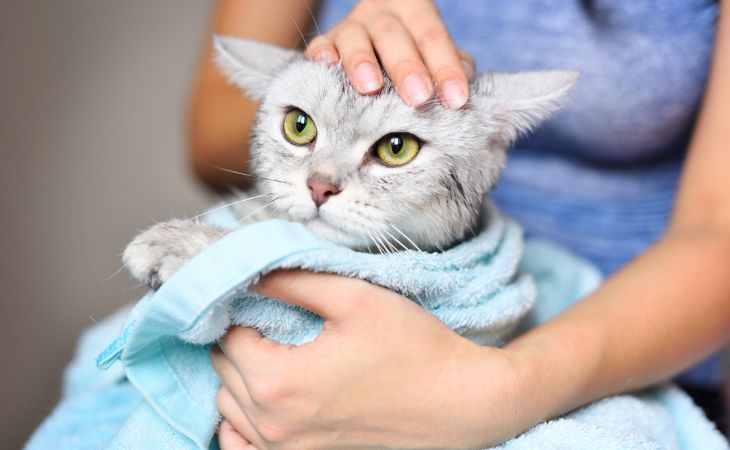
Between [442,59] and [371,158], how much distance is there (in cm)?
16

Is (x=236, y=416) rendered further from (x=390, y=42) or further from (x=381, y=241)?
(x=390, y=42)

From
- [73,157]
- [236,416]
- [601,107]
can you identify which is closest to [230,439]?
[236,416]

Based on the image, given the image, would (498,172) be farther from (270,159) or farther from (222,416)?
(222,416)

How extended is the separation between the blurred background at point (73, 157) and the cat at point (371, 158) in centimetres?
90

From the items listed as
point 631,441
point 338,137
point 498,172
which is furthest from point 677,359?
point 338,137

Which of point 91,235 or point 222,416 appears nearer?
point 222,416

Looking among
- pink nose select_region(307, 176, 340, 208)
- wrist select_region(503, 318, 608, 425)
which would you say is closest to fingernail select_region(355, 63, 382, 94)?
pink nose select_region(307, 176, 340, 208)

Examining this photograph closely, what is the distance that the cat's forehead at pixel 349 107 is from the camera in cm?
88

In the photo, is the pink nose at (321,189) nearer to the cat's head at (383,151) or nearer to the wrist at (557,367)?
the cat's head at (383,151)

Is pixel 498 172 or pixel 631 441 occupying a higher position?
pixel 498 172

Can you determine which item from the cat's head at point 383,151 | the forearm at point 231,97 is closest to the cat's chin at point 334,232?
the cat's head at point 383,151

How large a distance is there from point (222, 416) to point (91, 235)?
51.4 inches

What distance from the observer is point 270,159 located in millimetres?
933

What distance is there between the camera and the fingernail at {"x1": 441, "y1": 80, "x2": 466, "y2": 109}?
0.88 meters
